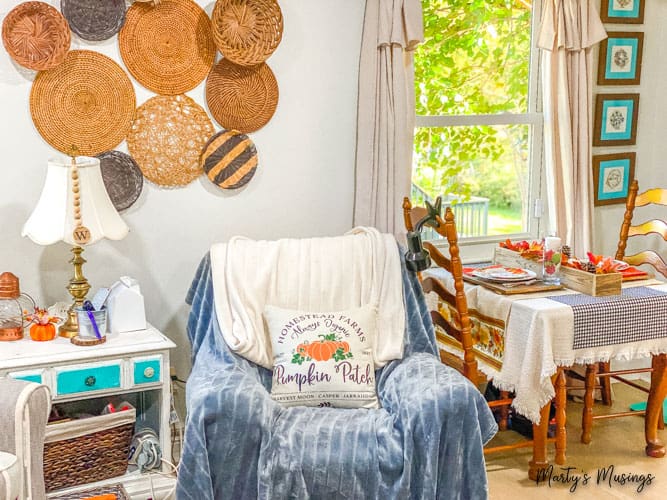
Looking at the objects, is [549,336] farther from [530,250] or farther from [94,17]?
[94,17]

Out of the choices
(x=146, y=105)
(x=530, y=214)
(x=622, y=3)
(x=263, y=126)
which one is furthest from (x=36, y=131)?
(x=622, y=3)

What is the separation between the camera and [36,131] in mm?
3029

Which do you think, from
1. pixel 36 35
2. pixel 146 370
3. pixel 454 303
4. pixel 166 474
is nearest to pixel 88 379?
pixel 146 370

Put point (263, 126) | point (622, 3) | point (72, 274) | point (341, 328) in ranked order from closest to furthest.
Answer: point (341, 328)
point (72, 274)
point (263, 126)
point (622, 3)

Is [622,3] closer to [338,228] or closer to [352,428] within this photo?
[338,228]

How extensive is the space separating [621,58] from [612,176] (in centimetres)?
56

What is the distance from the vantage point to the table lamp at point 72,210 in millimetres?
2764

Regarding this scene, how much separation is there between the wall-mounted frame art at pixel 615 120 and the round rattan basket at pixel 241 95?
5.42 ft

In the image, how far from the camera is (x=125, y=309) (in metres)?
2.91

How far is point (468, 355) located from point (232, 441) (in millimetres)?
1091

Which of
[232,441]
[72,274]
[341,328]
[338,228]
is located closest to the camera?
[232,441]

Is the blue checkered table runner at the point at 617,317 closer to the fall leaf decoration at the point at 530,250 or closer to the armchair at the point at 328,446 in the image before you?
the fall leaf decoration at the point at 530,250

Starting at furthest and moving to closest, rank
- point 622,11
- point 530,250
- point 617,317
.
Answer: point 622,11 → point 530,250 → point 617,317

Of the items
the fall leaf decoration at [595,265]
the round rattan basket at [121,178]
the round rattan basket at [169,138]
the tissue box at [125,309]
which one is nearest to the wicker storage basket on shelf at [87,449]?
the tissue box at [125,309]
